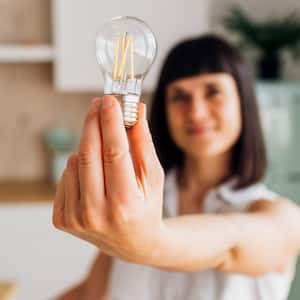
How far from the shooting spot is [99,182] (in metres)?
0.53

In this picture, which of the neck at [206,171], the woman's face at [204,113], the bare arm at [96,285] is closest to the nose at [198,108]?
the woman's face at [204,113]

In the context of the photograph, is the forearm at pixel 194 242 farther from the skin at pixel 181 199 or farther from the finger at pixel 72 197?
the finger at pixel 72 197

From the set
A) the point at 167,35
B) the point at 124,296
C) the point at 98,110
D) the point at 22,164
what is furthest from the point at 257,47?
the point at 98,110

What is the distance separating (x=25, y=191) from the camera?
262 centimetres

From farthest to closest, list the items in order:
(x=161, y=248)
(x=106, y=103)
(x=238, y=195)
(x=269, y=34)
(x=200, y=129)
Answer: (x=269, y=34)
(x=238, y=195)
(x=200, y=129)
(x=161, y=248)
(x=106, y=103)

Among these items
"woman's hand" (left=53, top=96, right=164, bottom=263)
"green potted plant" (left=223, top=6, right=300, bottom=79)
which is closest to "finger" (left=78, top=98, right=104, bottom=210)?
"woman's hand" (left=53, top=96, right=164, bottom=263)

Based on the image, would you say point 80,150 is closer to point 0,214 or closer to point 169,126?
point 169,126

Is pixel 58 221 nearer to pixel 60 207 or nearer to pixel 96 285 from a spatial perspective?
pixel 60 207

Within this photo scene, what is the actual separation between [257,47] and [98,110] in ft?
6.95

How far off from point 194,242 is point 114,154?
0.87 feet

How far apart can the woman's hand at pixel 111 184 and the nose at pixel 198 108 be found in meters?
0.62

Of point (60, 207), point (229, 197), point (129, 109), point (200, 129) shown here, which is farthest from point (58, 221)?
point (229, 197)

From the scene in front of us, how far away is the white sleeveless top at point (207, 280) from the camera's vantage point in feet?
3.98

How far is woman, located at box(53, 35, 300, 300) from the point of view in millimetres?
758
